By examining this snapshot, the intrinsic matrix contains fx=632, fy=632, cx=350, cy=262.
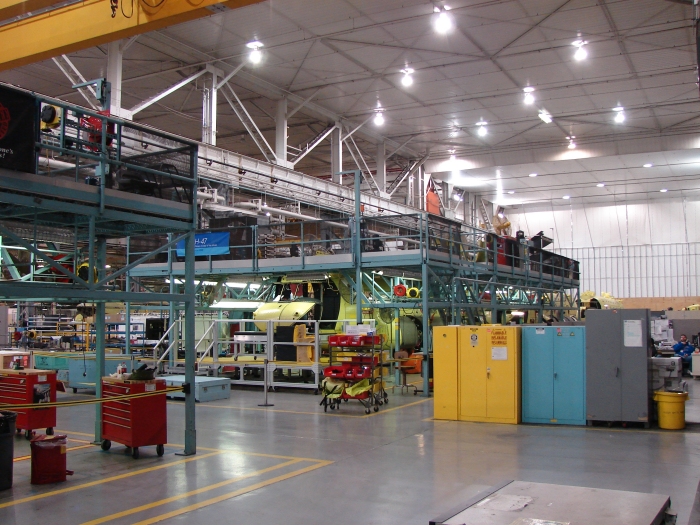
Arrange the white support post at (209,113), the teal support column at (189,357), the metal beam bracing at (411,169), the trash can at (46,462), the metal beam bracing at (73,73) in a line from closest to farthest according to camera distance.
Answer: the trash can at (46,462), the teal support column at (189,357), the metal beam bracing at (73,73), the white support post at (209,113), the metal beam bracing at (411,169)

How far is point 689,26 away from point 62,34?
18.5m

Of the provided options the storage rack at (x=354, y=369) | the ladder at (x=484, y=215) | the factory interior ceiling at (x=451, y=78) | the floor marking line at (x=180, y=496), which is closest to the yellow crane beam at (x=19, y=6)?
the factory interior ceiling at (x=451, y=78)

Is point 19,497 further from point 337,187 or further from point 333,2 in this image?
point 337,187

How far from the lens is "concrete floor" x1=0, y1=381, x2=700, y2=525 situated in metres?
6.93

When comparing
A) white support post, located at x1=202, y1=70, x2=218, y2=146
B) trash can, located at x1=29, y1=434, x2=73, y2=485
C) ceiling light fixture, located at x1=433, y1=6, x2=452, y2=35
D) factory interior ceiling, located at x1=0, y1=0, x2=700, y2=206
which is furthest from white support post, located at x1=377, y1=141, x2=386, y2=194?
trash can, located at x1=29, y1=434, x2=73, y2=485

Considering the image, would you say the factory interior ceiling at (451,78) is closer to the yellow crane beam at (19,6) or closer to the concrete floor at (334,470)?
the yellow crane beam at (19,6)

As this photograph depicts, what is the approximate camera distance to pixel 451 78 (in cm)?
2436

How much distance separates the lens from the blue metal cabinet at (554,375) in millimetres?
12156

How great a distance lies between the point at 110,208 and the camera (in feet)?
30.1

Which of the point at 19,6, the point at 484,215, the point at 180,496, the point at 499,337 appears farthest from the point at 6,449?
the point at 484,215

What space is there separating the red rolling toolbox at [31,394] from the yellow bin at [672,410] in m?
10.9

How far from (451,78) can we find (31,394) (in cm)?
1891

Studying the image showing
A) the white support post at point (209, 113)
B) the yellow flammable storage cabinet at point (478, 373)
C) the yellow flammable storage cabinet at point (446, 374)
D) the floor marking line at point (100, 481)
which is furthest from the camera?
the white support post at point (209, 113)

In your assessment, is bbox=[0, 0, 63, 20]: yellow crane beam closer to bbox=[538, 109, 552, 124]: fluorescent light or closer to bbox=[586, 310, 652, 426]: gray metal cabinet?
bbox=[586, 310, 652, 426]: gray metal cabinet
